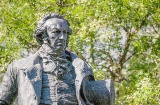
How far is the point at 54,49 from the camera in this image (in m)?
8.02

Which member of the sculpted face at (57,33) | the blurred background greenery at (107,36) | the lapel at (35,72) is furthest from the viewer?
the blurred background greenery at (107,36)

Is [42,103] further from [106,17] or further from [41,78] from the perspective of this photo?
[106,17]

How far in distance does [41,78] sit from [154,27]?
1347 centimetres

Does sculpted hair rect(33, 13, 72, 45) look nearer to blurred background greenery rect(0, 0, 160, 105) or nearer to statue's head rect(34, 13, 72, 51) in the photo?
statue's head rect(34, 13, 72, 51)

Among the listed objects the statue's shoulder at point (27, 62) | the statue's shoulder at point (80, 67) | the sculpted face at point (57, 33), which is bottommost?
the statue's shoulder at point (80, 67)

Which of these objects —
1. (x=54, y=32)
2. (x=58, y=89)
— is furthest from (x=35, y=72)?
(x=54, y=32)

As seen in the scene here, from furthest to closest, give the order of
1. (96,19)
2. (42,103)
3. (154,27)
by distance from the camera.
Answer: (154,27), (96,19), (42,103)

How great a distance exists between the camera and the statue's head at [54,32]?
798 centimetres

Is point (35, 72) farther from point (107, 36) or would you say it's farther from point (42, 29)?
point (107, 36)

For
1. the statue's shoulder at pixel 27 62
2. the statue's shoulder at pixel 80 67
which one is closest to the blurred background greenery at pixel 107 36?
A: the statue's shoulder at pixel 80 67

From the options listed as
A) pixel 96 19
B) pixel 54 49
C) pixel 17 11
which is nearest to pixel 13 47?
pixel 17 11

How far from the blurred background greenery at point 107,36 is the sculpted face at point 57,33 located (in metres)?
10.2

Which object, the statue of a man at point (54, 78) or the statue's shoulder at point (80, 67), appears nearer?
the statue of a man at point (54, 78)

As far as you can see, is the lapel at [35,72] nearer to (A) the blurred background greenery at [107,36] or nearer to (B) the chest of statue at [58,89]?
(B) the chest of statue at [58,89]
